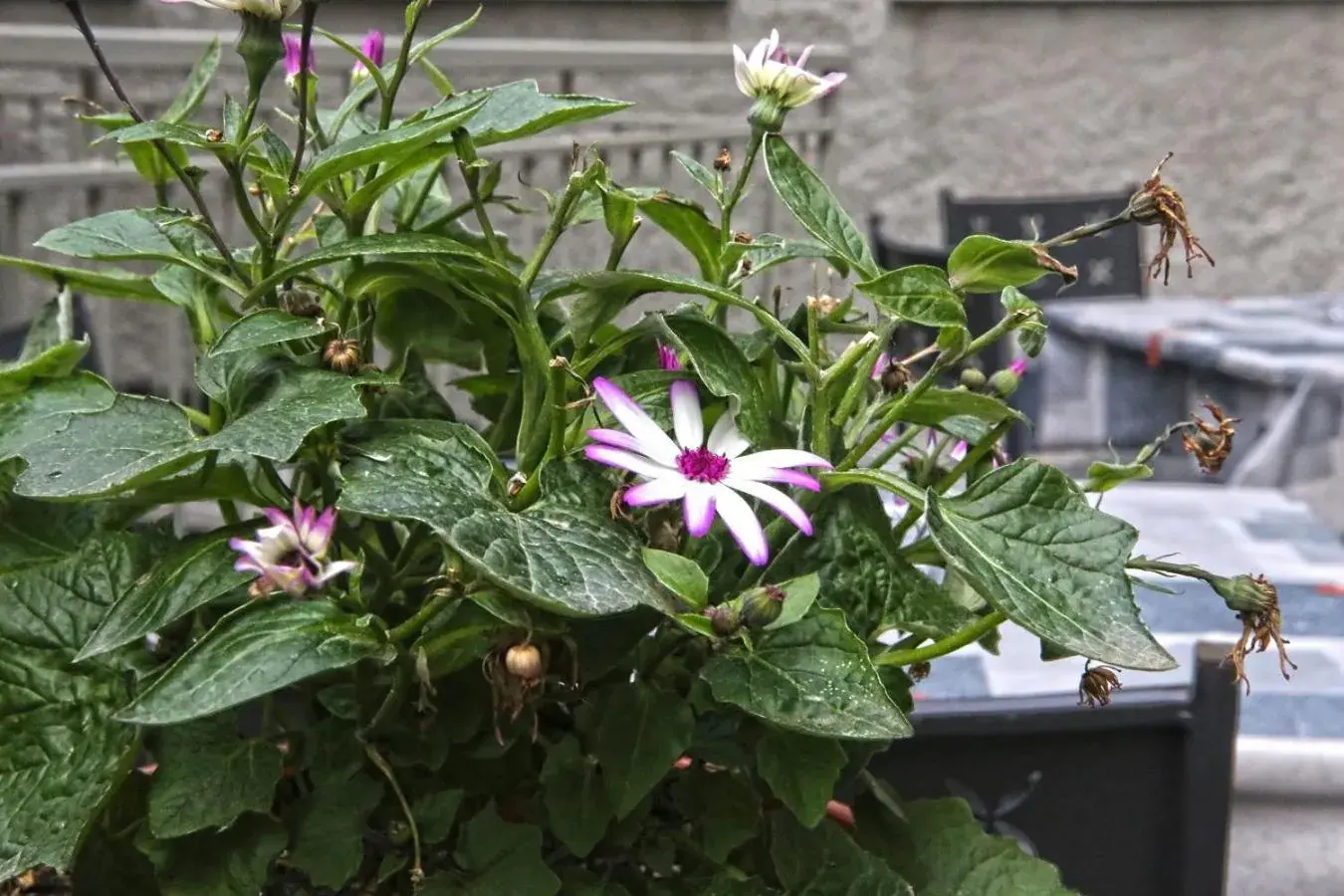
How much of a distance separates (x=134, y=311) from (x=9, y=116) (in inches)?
22.0

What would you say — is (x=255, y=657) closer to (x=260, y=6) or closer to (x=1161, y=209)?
(x=260, y=6)

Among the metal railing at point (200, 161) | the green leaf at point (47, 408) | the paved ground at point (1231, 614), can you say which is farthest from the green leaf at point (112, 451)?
the metal railing at point (200, 161)

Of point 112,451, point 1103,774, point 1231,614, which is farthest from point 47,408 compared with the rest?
point 1231,614

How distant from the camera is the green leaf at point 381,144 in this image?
297 millimetres

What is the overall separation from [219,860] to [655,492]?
0.56 feet

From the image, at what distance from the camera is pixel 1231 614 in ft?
3.32

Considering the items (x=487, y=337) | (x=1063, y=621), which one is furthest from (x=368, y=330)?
(x=1063, y=621)

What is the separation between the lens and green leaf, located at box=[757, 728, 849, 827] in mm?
332

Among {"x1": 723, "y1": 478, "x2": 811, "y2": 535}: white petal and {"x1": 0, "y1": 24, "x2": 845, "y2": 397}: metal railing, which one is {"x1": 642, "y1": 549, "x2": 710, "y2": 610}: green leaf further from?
{"x1": 0, "y1": 24, "x2": 845, "y2": 397}: metal railing

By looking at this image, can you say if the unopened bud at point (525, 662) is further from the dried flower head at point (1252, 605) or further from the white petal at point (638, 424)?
the dried flower head at point (1252, 605)

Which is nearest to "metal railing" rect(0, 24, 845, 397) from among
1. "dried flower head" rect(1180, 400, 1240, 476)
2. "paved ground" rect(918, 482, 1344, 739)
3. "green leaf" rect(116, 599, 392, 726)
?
"paved ground" rect(918, 482, 1344, 739)

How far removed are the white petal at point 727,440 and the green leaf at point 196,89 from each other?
20 cm

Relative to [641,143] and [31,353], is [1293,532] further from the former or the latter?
[641,143]

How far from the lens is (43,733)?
1.10 ft
